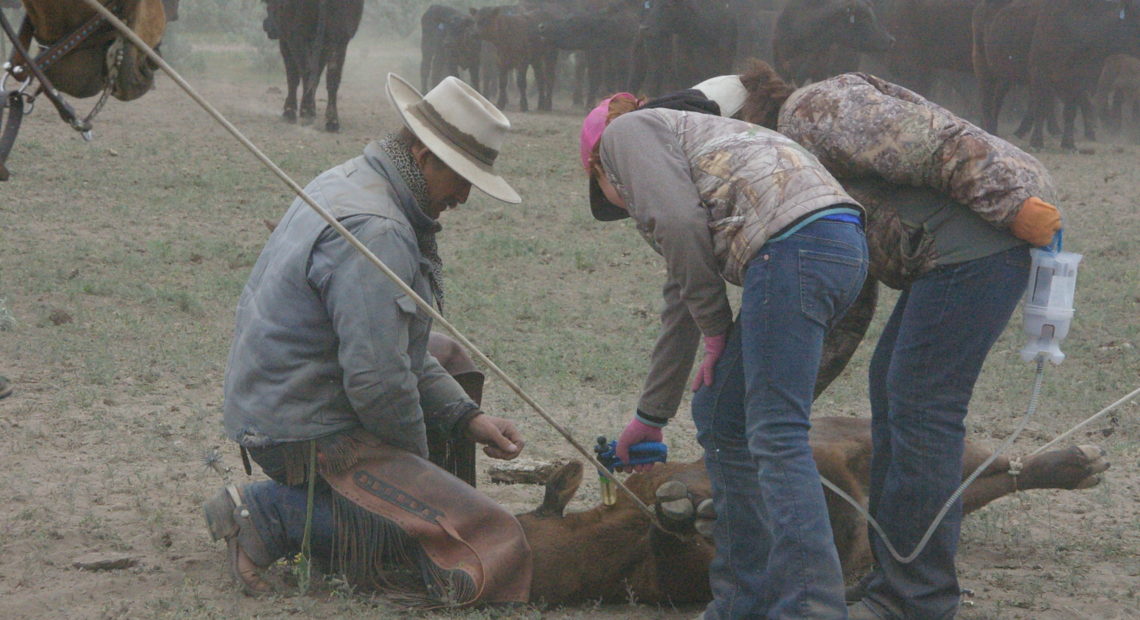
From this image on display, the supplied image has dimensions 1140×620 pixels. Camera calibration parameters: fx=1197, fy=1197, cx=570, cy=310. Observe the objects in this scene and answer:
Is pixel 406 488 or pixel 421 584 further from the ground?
pixel 406 488


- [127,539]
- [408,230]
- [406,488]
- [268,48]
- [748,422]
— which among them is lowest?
[268,48]

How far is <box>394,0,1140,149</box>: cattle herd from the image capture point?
48.0ft

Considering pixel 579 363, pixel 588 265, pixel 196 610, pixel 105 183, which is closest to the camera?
pixel 196 610

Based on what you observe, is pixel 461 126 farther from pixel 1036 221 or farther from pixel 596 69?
pixel 596 69

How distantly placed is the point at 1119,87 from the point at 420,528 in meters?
16.4

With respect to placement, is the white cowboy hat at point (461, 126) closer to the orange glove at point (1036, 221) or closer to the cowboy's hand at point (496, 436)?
the cowboy's hand at point (496, 436)

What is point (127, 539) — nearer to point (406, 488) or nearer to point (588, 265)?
point (406, 488)

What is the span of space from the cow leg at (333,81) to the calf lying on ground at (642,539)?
373 inches

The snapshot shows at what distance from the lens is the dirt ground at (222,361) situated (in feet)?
11.9

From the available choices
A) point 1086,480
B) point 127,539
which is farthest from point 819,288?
point 127,539

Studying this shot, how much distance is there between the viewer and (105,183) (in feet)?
29.6

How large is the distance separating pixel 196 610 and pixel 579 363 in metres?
3.06

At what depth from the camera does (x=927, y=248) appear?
3107 millimetres

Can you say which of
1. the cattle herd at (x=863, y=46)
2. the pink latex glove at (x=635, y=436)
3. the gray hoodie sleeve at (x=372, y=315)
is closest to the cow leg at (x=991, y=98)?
the cattle herd at (x=863, y=46)
